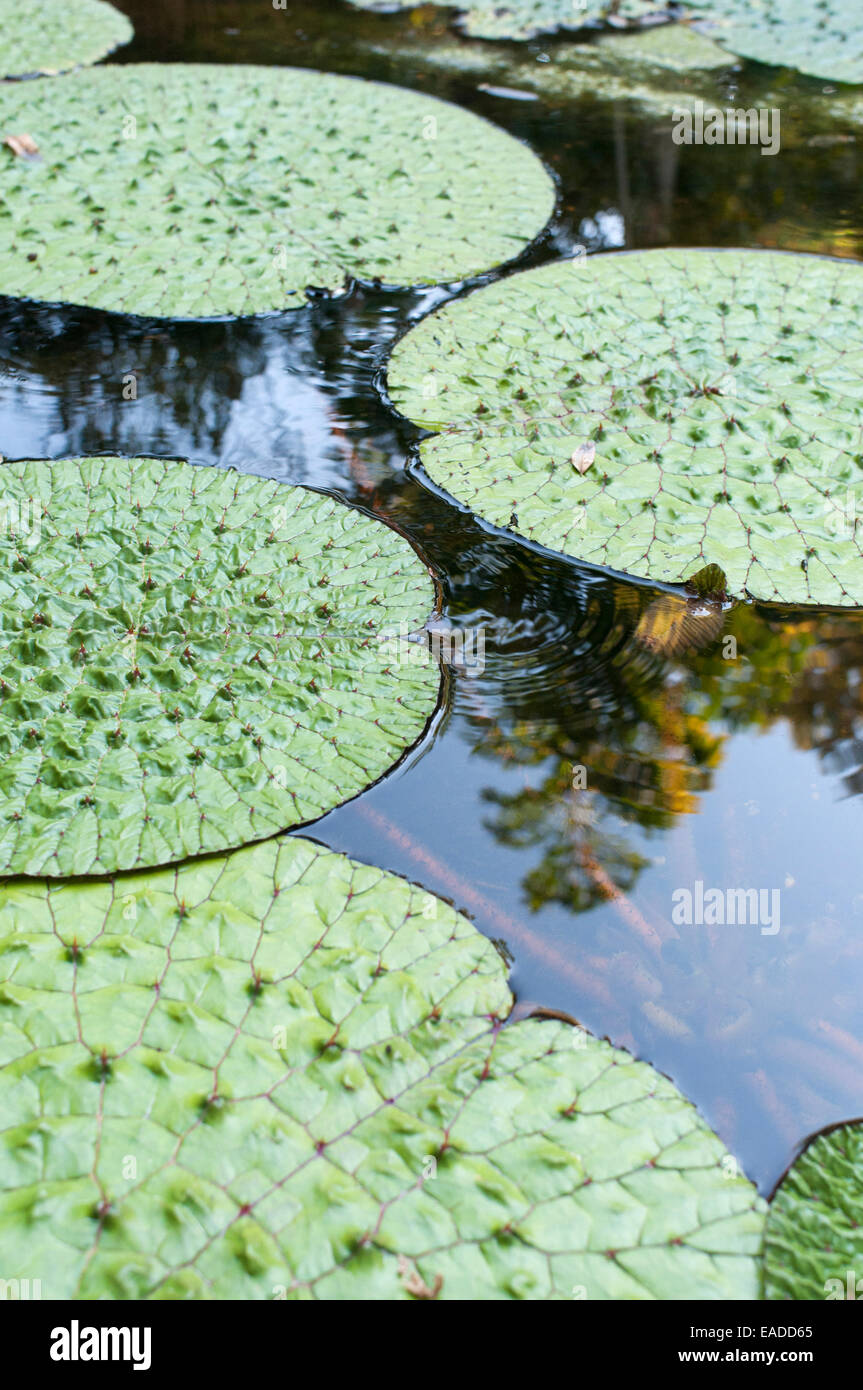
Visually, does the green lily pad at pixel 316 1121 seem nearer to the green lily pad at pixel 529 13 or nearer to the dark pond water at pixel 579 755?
the dark pond water at pixel 579 755

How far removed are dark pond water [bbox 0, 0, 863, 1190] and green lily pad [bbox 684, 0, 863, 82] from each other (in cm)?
411


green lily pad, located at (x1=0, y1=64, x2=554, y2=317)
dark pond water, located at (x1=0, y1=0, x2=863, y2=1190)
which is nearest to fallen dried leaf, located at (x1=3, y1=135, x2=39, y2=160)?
green lily pad, located at (x1=0, y1=64, x2=554, y2=317)

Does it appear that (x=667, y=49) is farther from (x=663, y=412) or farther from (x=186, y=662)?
(x=186, y=662)

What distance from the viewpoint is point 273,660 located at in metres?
2.71

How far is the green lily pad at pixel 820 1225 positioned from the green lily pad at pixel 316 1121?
0.05 meters

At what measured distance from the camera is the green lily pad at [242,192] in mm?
4414

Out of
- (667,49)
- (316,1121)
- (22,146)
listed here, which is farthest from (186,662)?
(667,49)

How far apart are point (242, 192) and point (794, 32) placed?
5242 millimetres

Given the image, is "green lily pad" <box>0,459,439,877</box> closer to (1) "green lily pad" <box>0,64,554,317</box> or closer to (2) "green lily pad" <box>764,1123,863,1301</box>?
(2) "green lily pad" <box>764,1123,863,1301</box>

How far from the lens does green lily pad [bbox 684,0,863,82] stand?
7051 millimetres

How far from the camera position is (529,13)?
7.81 metres

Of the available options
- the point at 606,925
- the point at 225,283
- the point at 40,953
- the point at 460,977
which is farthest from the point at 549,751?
the point at 225,283

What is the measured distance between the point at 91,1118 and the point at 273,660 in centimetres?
130
